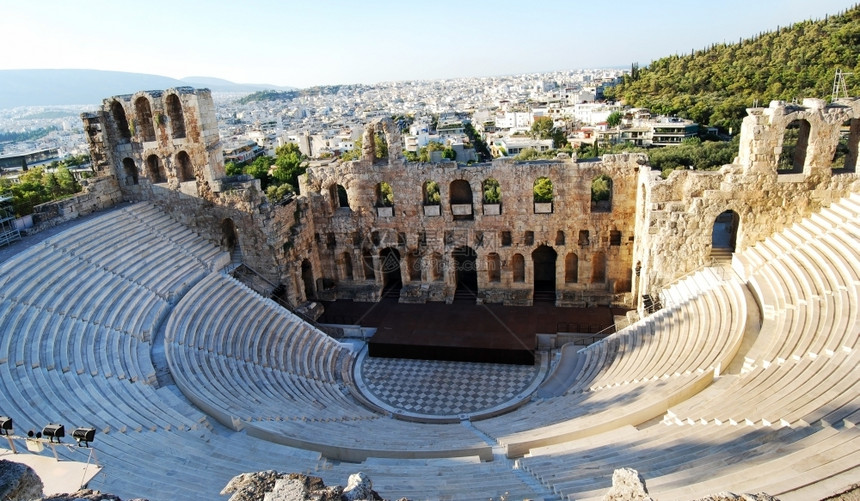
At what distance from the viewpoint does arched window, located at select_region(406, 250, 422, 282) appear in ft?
77.7

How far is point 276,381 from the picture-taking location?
15977 mm

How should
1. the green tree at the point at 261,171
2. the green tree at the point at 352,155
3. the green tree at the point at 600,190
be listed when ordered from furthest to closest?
the green tree at the point at 261,171, the green tree at the point at 352,155, the green tree at the point at 600,190

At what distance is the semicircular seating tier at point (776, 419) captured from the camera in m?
7.66

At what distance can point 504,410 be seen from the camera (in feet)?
53.5

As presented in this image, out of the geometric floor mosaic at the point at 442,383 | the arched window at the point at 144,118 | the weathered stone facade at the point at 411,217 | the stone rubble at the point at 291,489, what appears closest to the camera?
the stone rubble at the point at 291,489

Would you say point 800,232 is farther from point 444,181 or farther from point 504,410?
point 444,181

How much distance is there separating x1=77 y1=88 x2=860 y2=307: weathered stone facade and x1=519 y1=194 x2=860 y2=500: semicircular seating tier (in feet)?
16.3

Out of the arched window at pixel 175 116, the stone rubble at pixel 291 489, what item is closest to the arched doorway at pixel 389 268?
the arched window at pixel 175 116

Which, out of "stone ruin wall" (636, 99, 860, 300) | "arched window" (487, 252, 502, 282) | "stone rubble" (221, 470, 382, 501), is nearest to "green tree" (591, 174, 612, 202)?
"arched window" (487, 252, 502, 282)

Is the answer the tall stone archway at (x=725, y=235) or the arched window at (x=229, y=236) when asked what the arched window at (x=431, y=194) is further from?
the tall stone archway at (x=725, y=235)

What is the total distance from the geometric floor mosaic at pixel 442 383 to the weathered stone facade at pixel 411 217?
4.40m

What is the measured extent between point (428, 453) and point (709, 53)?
305ft

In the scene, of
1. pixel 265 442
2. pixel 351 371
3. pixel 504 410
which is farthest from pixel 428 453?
pixel 351 371

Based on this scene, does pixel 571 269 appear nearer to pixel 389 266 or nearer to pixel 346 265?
pixel 389 266
